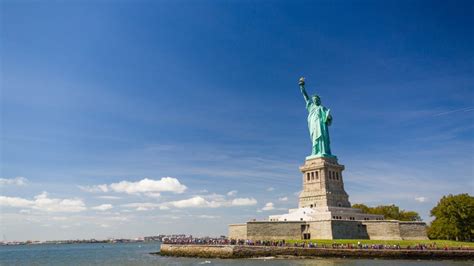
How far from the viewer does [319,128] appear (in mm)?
61062

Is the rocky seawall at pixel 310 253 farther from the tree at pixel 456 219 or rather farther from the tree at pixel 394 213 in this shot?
the tree at pixel 394 213

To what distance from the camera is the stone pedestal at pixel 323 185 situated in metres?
56.1

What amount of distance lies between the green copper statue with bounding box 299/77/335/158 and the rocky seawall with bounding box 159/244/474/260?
1946 cm

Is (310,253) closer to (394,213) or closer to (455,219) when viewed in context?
(455,219)

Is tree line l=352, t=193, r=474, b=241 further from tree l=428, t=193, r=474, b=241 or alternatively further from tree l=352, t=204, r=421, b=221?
tree l=352, t=204, r=421, b=221

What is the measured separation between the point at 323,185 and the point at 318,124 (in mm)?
9387

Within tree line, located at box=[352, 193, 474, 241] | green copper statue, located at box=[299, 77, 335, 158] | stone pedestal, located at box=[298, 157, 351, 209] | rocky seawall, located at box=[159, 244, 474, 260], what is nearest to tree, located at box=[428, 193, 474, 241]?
tree line, located at box=[352, 193, 474, 241]

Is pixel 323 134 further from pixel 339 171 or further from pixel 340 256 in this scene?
pixel 340 256

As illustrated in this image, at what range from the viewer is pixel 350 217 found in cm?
5312

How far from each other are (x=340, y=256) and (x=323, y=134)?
22.9 meters

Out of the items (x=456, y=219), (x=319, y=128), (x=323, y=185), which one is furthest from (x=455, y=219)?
(x=319, y=128)

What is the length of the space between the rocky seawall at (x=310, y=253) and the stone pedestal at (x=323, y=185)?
1301cm

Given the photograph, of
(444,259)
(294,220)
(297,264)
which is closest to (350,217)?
(294,220)

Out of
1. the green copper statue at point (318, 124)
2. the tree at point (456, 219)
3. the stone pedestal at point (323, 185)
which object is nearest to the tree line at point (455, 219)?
the tree at point (456, 219)
